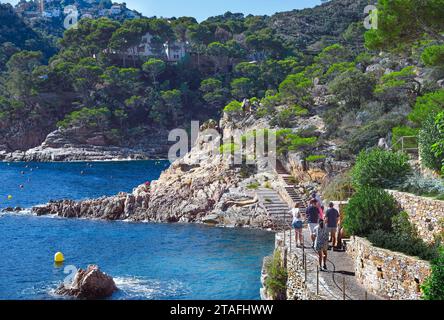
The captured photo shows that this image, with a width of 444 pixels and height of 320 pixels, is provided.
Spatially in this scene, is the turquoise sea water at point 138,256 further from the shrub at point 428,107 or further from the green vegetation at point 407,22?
the green vegetation at point 407,22

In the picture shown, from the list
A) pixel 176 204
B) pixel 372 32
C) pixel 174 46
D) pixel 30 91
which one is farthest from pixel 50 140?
pixel 372 32

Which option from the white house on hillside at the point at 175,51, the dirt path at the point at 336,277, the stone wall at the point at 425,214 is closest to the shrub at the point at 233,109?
the dirt path at the point at 336,277

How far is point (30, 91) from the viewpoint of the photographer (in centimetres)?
8706

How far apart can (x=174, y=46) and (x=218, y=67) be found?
8.96 meters

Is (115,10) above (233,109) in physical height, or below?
above

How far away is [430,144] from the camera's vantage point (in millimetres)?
17016

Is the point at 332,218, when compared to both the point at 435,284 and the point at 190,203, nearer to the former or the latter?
the point at 435,284

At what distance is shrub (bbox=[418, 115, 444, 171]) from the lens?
1681cm

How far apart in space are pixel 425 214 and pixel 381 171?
11.5 ft

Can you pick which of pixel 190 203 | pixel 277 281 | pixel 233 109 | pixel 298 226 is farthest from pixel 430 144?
pixel 233 109

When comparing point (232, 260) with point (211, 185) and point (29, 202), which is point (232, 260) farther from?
point (29, 202)

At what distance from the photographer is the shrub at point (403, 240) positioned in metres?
12.0

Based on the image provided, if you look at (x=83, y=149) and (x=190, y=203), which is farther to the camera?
(x=83, y=149)

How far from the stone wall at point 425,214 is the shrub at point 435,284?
3.33 m
